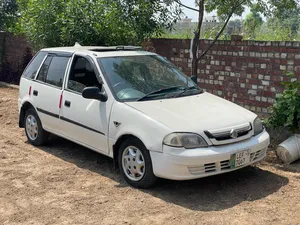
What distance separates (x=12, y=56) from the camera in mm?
15055

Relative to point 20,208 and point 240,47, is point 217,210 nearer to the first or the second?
point 20,208

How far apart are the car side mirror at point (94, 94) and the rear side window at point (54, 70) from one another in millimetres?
1080

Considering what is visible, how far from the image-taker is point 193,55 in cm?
877

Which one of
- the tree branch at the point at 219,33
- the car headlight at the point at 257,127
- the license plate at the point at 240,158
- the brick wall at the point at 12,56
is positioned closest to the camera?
the license plate at the point at 240,158

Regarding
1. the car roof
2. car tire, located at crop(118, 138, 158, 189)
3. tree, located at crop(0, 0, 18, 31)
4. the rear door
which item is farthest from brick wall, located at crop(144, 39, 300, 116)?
tree, located at crop(0, 0, 18, 31)

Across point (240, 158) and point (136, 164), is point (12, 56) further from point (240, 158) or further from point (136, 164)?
point (240, 158)

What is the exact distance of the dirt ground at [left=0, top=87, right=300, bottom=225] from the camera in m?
4.49

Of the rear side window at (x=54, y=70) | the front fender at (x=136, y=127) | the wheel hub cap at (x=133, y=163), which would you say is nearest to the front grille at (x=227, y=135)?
the front fender at (x=136, y=127)

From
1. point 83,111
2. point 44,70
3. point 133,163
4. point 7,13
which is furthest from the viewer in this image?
point 7,13

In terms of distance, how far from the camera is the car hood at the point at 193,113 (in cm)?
496

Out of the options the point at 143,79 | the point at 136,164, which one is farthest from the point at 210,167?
the point at 143,79

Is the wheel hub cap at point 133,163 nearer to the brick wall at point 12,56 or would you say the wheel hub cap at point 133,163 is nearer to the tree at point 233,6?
the tree at point 233,6

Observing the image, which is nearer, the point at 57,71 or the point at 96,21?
the point at 57,71

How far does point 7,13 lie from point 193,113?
13.2 meters
